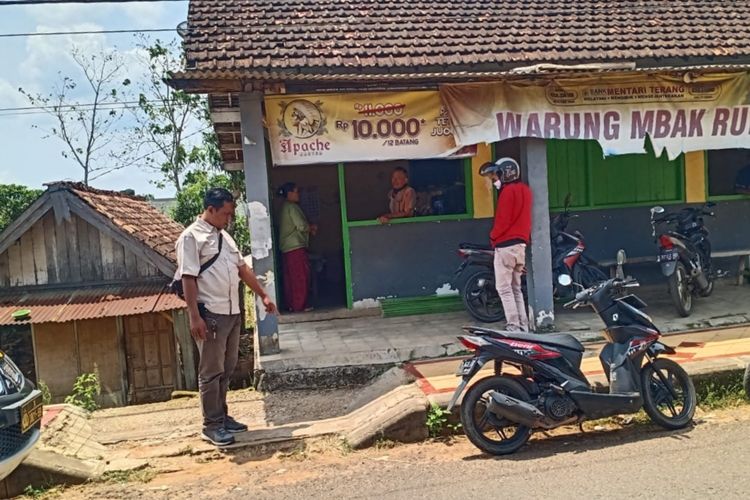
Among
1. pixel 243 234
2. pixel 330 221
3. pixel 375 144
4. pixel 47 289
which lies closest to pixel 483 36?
pixel 375 144

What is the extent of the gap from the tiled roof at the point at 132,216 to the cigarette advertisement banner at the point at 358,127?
4969 millimetres

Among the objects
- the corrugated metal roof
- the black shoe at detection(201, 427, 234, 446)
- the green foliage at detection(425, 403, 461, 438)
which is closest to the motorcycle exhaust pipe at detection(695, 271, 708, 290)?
the green foliage at detection(425, 403, 461, 438)

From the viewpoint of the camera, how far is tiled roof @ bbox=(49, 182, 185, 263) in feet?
37.7

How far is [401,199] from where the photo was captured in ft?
31.3

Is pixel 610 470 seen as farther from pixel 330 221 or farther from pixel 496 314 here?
pixel 330 221

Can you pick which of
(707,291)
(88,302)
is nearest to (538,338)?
(707,291)

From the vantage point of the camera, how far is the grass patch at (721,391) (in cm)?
588

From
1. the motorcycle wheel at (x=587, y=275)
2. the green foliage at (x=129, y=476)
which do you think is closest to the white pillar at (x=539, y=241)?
the motorcycle wheel at (x=587, y=275)

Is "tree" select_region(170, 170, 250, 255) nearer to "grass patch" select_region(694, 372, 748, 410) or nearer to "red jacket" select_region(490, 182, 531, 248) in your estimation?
"red jacket" select_region(490, 182, 531, 248)

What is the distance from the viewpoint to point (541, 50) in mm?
7895

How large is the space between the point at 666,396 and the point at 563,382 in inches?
39.0

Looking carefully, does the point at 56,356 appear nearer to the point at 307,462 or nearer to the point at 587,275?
the point at 307,462

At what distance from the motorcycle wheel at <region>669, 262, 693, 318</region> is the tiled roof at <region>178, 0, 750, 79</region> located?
258cm

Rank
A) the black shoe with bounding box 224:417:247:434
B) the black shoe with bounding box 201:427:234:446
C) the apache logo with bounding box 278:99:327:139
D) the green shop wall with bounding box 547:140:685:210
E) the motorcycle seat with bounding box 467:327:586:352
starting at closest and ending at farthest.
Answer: the motorcycle seat with bounding box 467:327:586:352 → the black shoe with bounding box 201:427:234:446 → the black shoe with bounding box 224:417:247:434 → the apache logo with bounding box 278:99:327:139 → the green shop wall with bounding box 547:140:685:210
